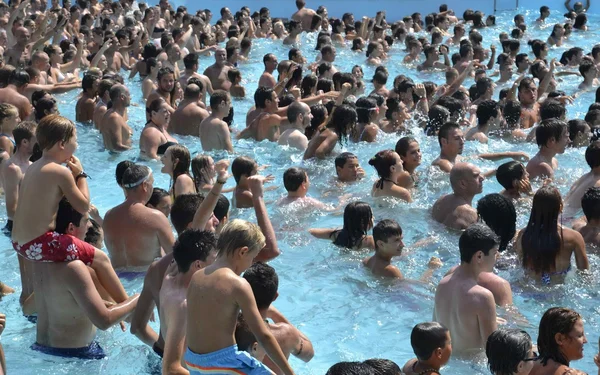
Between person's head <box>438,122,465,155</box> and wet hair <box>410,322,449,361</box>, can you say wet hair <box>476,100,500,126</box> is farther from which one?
wet hair <box>410,322,449,361</box>

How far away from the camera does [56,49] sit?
14.0 m

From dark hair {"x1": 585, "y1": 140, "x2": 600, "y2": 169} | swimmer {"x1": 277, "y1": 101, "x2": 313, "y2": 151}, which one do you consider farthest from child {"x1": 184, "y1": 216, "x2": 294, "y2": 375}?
swimmer {"x1": 277, "y1": 101, "x2": 313, "y2": 151}

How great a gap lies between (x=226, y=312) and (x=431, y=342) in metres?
1.09

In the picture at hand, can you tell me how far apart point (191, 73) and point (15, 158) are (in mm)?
6451

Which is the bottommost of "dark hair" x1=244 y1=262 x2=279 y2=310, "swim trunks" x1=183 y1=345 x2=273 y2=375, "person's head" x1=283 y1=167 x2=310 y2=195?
"person's head" x1=283 y1=167 x2=310 y2=195

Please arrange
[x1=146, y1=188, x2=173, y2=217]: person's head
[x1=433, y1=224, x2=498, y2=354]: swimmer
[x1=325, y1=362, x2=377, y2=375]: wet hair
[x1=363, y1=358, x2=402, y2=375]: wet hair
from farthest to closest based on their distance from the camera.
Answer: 1. [x1=146, y1=188, x2=173, y2=217]: person's head
2. [x1=433, y1=224, x2=498, y2=354]: swimmer
3. [x1=363, y1=358, x2=402, y2=375]: wet hair
4. [x1=325, y1=362, x2=377, y2=375]: wet hair

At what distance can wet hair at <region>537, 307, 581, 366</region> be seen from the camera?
4043 mm

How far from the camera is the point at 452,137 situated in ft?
28.6

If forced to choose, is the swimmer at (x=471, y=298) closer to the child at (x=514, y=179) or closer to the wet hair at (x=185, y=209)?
the wet hair at (x=185, y=209)

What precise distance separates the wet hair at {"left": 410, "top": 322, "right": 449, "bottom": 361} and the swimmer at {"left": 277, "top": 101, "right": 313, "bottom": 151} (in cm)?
635

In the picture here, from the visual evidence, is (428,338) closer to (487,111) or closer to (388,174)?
(388,174)

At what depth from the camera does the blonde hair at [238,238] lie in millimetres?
4031

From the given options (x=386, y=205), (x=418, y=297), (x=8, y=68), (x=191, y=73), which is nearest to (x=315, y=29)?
(x=191, y=73)

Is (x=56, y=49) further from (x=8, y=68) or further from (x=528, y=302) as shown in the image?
(x=528, y=302)
